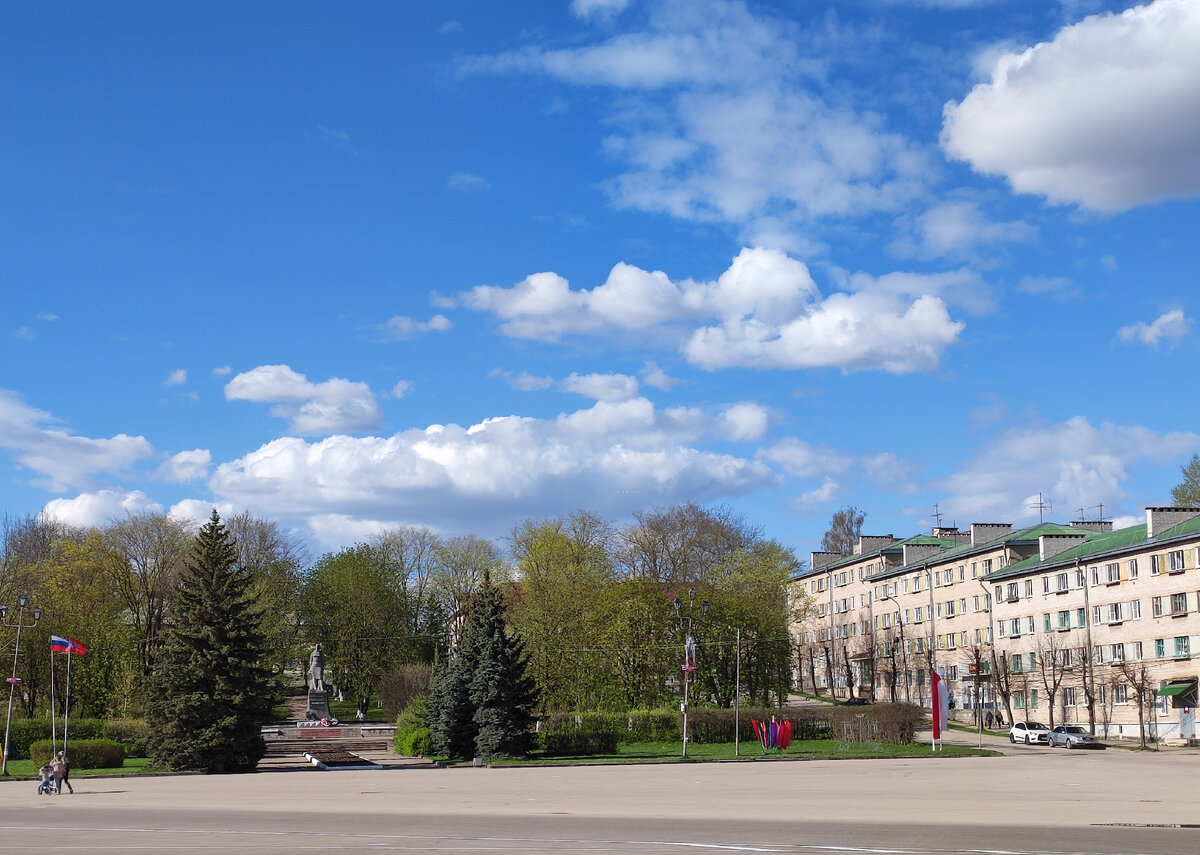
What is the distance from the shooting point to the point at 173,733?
49.0 metres

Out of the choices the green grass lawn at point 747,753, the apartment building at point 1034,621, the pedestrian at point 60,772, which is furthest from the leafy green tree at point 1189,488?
the pedestrian at point 60,772

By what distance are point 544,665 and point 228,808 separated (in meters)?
46.9

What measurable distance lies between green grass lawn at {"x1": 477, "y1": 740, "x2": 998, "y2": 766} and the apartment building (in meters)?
15.2

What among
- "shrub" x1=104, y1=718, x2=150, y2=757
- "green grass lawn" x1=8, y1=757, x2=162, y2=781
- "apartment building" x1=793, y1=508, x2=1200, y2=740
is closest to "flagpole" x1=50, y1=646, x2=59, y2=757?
"green grass lawn" x1=8, y1=757, x2=162, y2=781

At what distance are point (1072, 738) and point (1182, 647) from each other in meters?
9.15

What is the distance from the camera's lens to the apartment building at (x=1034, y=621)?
7156cm

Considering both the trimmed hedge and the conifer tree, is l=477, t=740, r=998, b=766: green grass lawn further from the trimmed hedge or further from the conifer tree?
the trimmed hedge

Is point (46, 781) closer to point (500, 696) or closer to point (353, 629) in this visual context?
point (500, 696)

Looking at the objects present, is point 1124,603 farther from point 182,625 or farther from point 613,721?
point 182,625

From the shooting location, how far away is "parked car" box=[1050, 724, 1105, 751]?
6831 cm

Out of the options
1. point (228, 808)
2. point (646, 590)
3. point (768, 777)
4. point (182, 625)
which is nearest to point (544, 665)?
point (646, 590)

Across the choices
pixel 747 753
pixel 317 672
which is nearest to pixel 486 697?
pixel 747 753

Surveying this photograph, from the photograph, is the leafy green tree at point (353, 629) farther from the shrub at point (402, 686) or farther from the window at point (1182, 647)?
the window at point (1182, 647)

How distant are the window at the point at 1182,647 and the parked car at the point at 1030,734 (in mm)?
8939
